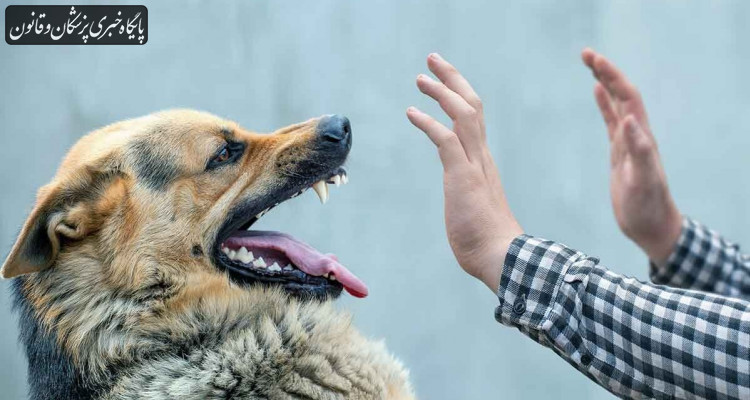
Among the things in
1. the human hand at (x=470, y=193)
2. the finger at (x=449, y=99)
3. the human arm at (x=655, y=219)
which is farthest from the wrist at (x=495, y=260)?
the human arm at (x=655, y=219)

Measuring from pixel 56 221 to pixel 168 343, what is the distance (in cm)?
42

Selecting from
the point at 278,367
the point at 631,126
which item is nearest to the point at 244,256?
the point at 278,367

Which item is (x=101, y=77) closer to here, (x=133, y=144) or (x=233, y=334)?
(x=133, y=144)

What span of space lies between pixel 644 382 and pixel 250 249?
1.15 m

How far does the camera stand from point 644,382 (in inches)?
62.8

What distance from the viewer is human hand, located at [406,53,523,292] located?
1699 millimetres

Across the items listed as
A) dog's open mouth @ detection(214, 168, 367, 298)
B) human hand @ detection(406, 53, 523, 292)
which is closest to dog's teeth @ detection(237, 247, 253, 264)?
dog's open mouth @ detection(214, 168, 367, 298)

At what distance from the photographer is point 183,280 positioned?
2.06m

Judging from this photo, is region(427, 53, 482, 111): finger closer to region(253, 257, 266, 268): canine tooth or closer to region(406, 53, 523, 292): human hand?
region(406, 53, 523, 292): human hand

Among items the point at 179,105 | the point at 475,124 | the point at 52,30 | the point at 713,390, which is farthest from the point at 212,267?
the point at 52,30

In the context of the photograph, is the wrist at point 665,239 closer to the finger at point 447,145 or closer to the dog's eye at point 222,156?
the finger at point 447,145

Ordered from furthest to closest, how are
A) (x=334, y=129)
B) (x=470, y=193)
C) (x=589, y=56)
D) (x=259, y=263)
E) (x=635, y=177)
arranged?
1. (x=635, y=177)
2. (x=589, y=56)
3. (x=334, y=129)
4. (x=259, y=263)
5. (x=470, y=193)

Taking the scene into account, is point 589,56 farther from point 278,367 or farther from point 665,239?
point 278,367

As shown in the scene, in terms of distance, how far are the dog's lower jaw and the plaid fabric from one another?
1.65 feet
